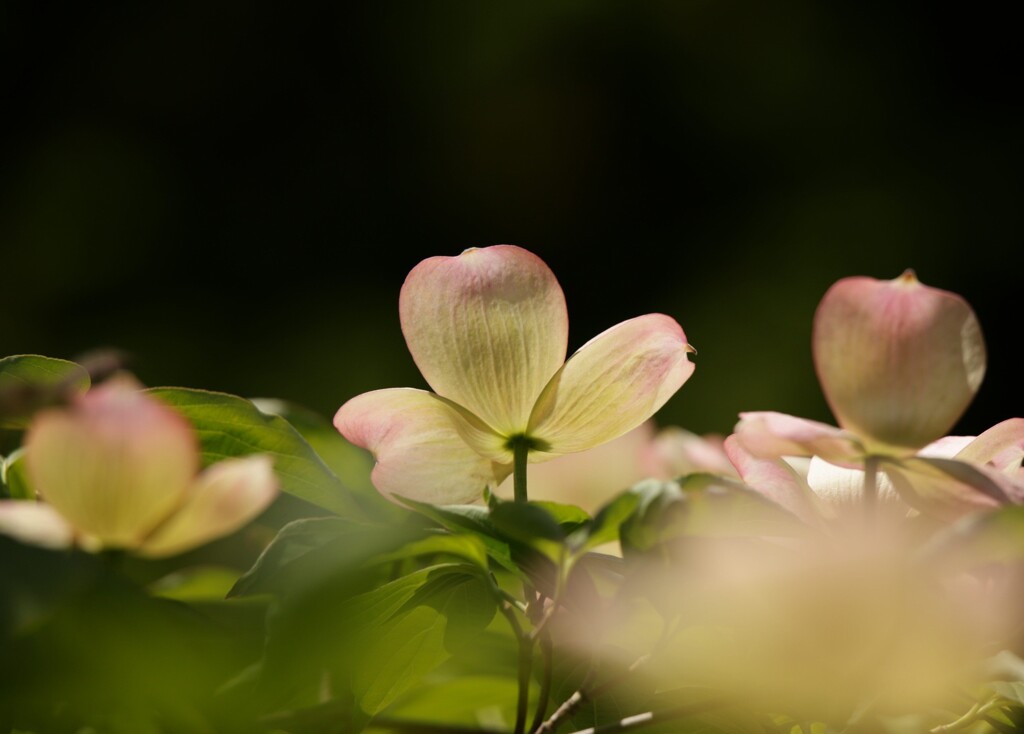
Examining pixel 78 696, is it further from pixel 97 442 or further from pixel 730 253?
pixel 730 253

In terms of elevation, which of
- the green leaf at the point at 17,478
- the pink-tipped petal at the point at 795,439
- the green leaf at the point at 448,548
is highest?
the green leaf at the point at 17,478

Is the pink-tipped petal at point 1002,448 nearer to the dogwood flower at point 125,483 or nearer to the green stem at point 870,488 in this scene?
the green stem at point 870,488

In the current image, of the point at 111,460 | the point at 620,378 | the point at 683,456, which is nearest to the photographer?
the point at 111,460

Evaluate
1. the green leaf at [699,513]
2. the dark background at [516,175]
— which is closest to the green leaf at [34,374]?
the green leaf at [699,513]

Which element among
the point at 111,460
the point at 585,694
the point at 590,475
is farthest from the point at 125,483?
the point at 590,475

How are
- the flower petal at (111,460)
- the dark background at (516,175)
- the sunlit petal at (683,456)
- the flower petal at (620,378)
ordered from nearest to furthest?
the flower petal at (111,460)
the flower petal at (620,378)
the sunlit petal at (683,456)
the dark background at (516,175)

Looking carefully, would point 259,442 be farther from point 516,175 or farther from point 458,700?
point 516,175
